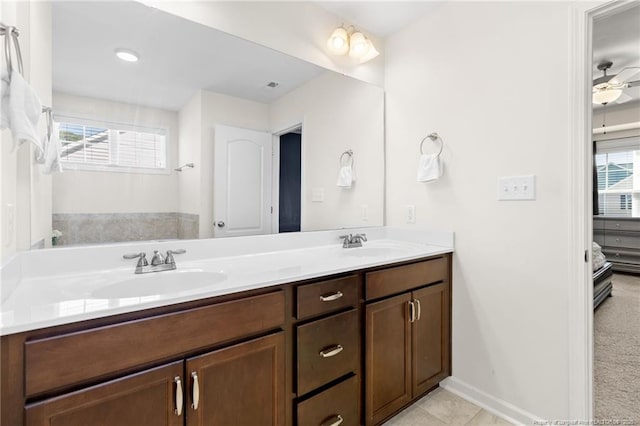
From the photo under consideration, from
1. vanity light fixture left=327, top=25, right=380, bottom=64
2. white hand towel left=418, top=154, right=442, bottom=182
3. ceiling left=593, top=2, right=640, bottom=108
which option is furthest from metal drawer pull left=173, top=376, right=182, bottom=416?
ceiling left=593, top=2, right=640, bottom=108

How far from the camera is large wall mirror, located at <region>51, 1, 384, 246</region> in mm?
1243

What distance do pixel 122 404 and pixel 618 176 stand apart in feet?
22.2

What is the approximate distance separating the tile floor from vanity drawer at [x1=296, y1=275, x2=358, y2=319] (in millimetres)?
770

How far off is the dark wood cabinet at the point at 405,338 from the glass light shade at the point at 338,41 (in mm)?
1470

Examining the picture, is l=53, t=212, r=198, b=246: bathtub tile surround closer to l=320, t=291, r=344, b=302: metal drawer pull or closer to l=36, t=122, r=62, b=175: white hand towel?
l=36, t=122, r=62, b=175: white hand towel

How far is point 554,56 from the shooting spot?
4.76 ft

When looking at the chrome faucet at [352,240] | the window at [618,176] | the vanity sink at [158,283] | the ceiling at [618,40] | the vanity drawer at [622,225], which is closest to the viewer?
the vanity sink at [158,283]

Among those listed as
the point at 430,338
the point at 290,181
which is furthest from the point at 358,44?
the point at 430,338

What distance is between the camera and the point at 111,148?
4.30 ft

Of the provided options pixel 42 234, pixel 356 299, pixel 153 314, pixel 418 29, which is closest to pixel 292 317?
pixel 356 299

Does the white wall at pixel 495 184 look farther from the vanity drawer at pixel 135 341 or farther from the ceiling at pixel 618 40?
the vanity drawer at pixel 135 341

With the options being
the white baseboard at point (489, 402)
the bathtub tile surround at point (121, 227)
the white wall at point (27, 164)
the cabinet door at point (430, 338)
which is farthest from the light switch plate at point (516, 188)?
the white wall at point (27, 164)

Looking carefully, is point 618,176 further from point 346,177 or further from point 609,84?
point 346,177

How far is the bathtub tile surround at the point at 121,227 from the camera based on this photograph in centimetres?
123
